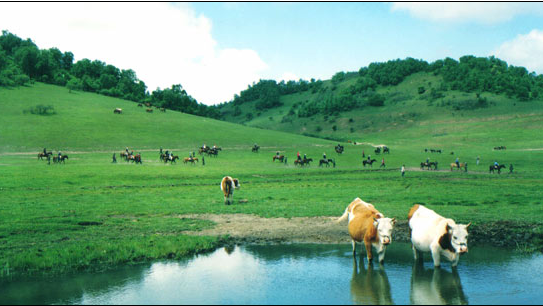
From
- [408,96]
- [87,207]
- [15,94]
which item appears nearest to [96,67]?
[15,94]

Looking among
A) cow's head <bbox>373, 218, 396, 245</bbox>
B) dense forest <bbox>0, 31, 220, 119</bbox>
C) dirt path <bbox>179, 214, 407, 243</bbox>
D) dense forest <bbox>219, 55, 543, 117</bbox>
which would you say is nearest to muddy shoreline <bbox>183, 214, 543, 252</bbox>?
dirt path <bbox>179, 214, 407, 243</bbox>

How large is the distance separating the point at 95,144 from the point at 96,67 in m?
81.5

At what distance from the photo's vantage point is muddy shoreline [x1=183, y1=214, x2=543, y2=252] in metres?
14.6

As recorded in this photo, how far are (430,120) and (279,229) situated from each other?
376ft

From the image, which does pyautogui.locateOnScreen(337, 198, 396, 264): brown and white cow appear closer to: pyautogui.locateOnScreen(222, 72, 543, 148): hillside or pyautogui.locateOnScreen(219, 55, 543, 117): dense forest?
pyautogui.locateOnScreen(222, 72, 543, 148): hillside

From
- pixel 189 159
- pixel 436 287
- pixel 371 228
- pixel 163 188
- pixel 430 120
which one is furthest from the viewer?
pixel 430 120

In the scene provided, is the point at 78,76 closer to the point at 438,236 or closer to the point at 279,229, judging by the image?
the point at 279,229

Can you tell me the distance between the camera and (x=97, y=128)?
257ft

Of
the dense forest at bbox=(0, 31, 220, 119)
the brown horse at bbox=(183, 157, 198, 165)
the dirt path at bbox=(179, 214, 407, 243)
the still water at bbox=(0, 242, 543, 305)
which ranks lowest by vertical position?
the still water at bbox=(0, 242, 543, 305)

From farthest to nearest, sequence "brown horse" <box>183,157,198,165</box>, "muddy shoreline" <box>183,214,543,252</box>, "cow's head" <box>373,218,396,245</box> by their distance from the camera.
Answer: "brown horse" <box>183,157,198,165</box> → "muddy shoreline" <box>183,214,543,252</box> → "cow's head" <box>373,218,396,245</box>

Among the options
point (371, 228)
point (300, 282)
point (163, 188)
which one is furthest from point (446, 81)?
point (300, 282)

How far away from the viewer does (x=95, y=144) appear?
225ft

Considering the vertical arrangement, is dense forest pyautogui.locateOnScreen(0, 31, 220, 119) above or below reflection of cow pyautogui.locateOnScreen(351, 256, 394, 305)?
above

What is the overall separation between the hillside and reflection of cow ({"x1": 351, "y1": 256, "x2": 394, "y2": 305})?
75.4 metres
